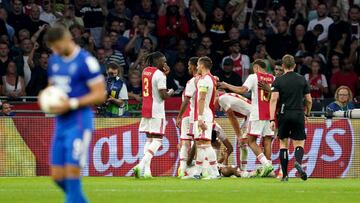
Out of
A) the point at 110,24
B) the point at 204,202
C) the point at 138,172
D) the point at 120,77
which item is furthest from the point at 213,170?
the point at 110,24

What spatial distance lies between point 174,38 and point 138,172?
7515 mm

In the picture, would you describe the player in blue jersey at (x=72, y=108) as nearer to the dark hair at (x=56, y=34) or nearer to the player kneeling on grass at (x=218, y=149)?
the dark hair at (x=56, y=34)

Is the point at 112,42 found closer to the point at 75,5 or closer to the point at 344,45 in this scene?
the point at 75,5

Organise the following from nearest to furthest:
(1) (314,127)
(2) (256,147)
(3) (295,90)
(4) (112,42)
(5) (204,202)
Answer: (5) (204,202) → (3) (295,90) → (2) (256,147) → (1) (314,127) → (4) (112,42)

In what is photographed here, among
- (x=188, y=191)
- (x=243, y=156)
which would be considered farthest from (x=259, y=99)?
(x=188, y=191)

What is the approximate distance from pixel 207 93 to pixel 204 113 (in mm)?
390

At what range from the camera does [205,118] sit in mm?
21078

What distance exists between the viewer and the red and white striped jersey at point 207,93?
68.0 feet

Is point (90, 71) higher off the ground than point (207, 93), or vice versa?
point (90, 71)

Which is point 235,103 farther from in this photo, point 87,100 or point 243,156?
point 87,100

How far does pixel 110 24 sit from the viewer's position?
28047 millimetres

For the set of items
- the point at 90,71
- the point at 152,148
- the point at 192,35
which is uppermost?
the point at 192,35

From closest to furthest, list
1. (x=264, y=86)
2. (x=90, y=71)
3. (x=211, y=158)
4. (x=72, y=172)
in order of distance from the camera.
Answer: (x=72, y=172), (x=90, y=71), (x=211, y=158), (x=264, y=86)

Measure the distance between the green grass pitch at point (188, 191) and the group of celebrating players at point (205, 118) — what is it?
2.51ft
